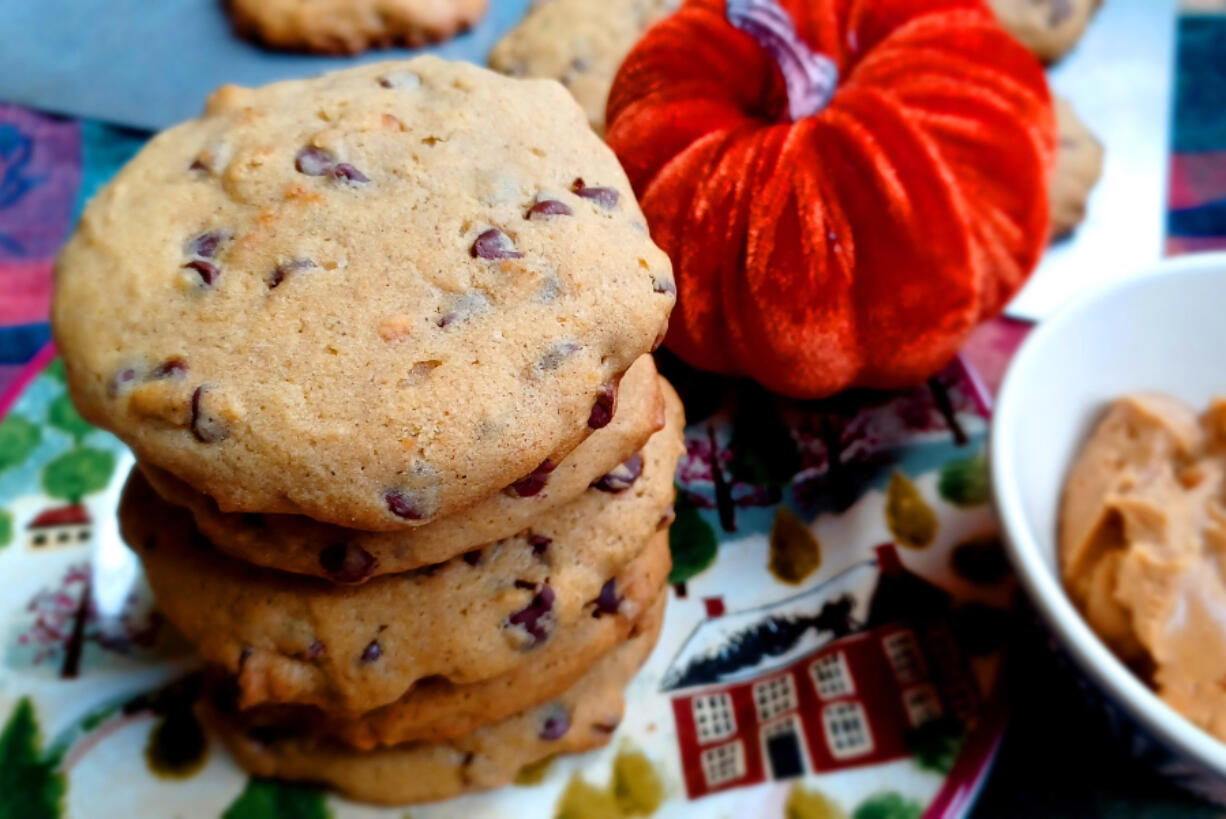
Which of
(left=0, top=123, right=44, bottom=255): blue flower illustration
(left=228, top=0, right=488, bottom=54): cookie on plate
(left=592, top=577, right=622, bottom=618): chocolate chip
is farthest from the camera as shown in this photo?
(left=228, top=0, right=488, bottom=54): cookie on plate

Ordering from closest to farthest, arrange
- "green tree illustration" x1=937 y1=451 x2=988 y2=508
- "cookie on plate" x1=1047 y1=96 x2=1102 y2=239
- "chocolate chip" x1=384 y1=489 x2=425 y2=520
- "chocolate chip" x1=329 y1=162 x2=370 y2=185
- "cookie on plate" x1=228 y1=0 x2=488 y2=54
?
1. "chocolate chip" x1=384 y1=489 x2=425 y2=520
2. "chocolate chip" x1=329 y1=162 x2=370 y2=185
3. "green tree illustration" x1=937 y1=451 x2=988 y2=508
4. "cookie on plate" x1=1047 y1=96 x2=1102 y2=239
5. "cookie on plate" x1=228 y1=0 x2=488 y2=54

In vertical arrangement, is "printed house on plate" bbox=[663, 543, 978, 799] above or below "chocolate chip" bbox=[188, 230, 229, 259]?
below

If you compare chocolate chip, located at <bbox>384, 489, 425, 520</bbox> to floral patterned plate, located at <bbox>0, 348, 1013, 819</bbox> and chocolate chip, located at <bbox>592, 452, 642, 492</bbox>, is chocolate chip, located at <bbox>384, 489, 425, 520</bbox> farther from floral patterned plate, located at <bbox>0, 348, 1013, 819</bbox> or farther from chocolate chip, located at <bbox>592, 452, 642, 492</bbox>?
floral patterned plate, located at <bbox>0, 348, 1013, 819</bbox>

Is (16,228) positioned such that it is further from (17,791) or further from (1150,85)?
(1150,85)

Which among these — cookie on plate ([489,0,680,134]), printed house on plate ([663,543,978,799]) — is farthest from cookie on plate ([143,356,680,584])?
cookie on plate ([489,0,680,134])

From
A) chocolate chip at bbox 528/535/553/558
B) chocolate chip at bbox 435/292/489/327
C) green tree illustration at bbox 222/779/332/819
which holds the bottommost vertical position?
green tree illustration at bbox 222/779/332/819

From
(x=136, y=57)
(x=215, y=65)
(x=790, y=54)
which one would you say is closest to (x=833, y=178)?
(x=790, y=54)

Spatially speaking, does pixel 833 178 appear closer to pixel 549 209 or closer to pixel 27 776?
pixel 549 209

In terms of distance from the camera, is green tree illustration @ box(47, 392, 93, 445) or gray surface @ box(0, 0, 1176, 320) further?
gray surface @ box(0, 0, 1176, 320)

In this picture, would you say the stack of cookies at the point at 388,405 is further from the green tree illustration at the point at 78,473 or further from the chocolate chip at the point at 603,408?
Result: the green tree illustration at the point at 78,473
